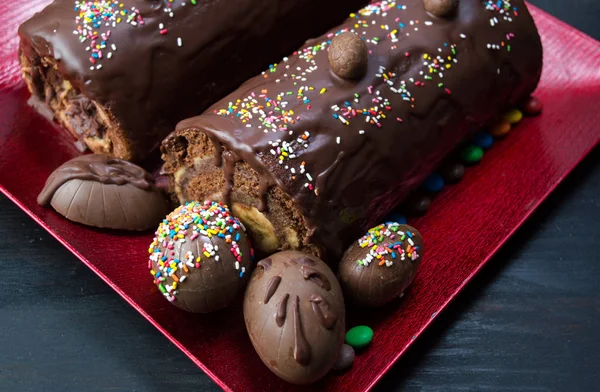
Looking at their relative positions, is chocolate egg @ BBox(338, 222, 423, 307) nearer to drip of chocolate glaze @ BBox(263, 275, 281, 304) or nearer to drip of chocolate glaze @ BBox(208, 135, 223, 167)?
drip of chocolate glaze @ BBox(263, 275, 281, 304)

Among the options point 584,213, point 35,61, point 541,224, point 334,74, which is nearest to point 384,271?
point 334,74

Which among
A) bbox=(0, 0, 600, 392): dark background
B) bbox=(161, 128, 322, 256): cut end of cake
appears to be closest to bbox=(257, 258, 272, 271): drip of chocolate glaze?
bbox=(161, 128, 322, 256): cut end of cake

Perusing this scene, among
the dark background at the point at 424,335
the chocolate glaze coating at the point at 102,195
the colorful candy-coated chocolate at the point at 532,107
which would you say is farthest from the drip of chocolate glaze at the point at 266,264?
the colorful candy-coated chocolate at the point at 532,107

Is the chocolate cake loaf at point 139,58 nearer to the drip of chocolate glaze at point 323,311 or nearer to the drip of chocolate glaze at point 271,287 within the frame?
the drip of chocolate glaze at point 271,287

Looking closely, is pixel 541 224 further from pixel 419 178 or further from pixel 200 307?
pixel 200 307

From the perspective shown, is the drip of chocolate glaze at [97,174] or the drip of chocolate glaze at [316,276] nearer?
the drip of chocolate glaze at [316,276]

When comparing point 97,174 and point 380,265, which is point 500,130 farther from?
point 97,174
